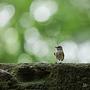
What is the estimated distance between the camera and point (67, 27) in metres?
14.9

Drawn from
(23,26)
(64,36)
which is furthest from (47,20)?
(64,36)

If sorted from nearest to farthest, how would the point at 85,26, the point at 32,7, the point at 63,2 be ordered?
1. the point at 85,26
2. the point at 63,2
3. the point at 32,7

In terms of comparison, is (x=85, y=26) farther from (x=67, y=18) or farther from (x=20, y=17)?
(x=20, y=17)

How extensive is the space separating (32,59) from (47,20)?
120 inches

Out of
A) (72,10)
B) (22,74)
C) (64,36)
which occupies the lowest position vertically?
(22,74)

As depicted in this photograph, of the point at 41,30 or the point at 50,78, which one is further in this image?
the point at 41,30

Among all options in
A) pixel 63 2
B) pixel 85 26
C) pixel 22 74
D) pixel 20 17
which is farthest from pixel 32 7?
pixel 22 74

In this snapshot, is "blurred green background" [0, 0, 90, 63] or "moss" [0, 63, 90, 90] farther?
"blurred green background" [0, 0, 90, 63]

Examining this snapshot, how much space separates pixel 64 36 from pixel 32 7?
4030 millimetres

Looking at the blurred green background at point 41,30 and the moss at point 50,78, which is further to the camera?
the blurred green background at point 41,30

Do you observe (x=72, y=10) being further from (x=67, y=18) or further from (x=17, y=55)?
(x=17, y=55)

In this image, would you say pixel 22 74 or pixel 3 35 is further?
pixel 3 35

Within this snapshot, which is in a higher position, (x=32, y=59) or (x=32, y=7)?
(x=32, y=7)

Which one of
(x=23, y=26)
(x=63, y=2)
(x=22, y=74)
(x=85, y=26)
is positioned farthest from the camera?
(x=23, y=26)
